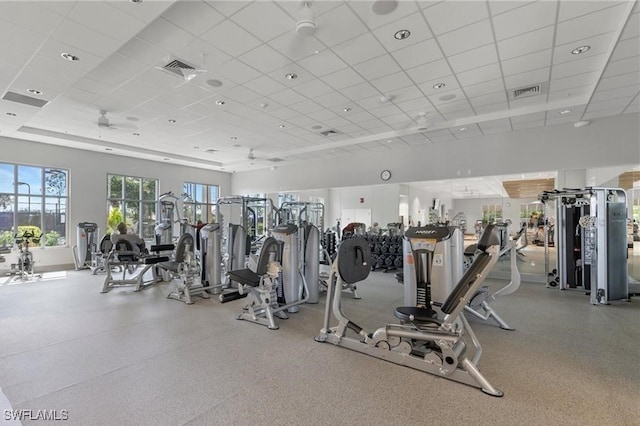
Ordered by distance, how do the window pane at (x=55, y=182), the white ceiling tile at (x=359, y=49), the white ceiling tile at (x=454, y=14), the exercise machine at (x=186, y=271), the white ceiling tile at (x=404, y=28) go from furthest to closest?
the window pane at (x=55, y=182) < the exercise machine at (x=186, y=271) < the white ceiling tile at (x=359, y=49) < the white ceiling tile at (x=404, y=28) < the white ceiling tile at (x=454, y=14)

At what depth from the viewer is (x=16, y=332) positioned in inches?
151

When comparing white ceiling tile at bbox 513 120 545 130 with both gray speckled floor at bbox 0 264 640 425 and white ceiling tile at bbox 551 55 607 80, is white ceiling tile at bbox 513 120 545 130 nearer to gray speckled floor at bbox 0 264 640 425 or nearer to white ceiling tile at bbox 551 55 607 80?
white ceiling tile at bbox 551 55 607 80

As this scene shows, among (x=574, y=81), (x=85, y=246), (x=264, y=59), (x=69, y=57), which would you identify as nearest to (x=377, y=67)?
(x=264, y=59)

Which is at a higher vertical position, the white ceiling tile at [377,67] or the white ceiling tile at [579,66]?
the white ceiling tile at [377,67]

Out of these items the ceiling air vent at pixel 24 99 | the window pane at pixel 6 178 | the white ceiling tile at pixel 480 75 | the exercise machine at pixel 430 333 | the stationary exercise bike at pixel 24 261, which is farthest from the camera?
the window pane at pixel 6 178

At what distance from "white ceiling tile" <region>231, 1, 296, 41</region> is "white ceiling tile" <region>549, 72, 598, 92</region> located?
4.34 metres

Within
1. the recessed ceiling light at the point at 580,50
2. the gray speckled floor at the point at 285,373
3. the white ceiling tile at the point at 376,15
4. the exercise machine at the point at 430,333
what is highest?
the white ceiling tile at the point at 376,15

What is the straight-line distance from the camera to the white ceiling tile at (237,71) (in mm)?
4504

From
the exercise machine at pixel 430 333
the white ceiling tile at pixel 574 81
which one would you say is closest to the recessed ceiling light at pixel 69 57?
the exercise machine at pixel 430 333

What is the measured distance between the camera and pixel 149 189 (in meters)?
11.0

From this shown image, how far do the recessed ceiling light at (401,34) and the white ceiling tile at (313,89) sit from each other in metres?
1.53

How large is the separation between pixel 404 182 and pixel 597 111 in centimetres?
426

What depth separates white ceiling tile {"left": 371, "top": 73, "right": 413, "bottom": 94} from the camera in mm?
4914

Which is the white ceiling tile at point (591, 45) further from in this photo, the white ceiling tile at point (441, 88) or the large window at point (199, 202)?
the large window at point (199, 202)
